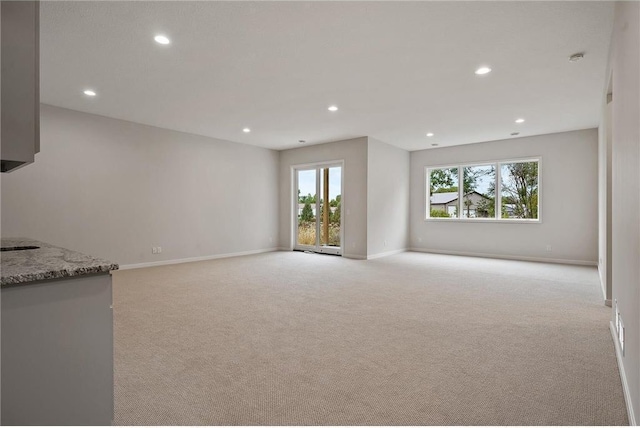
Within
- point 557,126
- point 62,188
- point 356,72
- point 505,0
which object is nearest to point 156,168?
point 62,188

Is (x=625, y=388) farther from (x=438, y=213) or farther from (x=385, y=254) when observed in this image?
(x=438, y=213)

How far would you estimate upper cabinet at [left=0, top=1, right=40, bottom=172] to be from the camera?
1.42m

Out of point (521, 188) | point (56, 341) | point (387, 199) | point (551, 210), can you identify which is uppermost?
point (521, 188)

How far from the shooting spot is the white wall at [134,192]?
5016mm

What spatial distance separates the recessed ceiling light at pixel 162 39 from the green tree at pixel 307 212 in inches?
218

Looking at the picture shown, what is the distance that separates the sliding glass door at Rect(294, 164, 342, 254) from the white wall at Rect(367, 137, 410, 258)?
805 mm

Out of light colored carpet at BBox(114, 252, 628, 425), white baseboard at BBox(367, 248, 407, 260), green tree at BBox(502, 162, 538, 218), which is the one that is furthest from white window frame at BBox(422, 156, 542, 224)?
light colored carpet at BBox(114, 252, 628, 425)

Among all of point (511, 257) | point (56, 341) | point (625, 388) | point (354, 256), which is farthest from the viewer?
point (354, 256)

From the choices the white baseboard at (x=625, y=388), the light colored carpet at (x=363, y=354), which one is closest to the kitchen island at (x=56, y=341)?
the light colored carpet at (x=363, y=354)

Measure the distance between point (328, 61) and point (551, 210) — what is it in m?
5.89

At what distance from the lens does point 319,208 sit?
822cm

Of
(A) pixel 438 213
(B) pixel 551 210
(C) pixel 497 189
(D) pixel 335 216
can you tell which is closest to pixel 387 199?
(D) pixel 335 216

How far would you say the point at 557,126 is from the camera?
20.6ft

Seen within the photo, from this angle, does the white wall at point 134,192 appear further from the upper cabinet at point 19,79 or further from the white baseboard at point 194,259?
the upper cabinet at point 19,79
